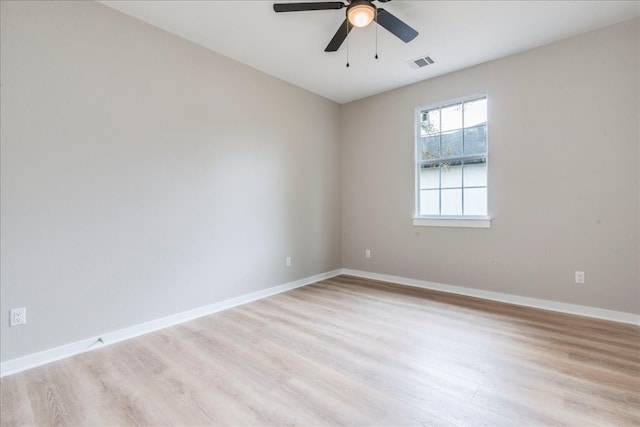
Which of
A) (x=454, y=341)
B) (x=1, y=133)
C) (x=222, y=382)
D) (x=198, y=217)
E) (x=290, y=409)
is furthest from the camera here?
(x=198, y=217)

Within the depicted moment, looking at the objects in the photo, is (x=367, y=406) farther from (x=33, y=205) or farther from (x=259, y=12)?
(x=259, y=12)

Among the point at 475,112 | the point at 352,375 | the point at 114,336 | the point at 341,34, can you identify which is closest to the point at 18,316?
the point at 114,336

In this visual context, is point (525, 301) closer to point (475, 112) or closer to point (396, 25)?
point (475, 112)

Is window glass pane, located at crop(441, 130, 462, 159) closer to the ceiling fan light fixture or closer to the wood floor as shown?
the wood floor

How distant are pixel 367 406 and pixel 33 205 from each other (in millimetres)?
2606

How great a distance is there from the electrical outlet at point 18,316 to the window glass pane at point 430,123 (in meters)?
4.43

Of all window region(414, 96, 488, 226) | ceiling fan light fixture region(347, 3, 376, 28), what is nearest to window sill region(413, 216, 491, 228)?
window region(414, 96, 488, 226)

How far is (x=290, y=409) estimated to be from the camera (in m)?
1.64

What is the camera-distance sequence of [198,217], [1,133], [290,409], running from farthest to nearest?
[198,217], [1,133], [290,409]

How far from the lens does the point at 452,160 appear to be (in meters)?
3.91

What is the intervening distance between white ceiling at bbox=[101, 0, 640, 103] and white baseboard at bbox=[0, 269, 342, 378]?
8.95 feet

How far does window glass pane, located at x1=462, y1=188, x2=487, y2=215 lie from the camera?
3.66 metres

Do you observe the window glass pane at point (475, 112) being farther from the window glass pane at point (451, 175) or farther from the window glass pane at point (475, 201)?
the window glass pane at point (475, 201)

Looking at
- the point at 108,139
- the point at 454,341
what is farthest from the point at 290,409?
the point at 108,139
